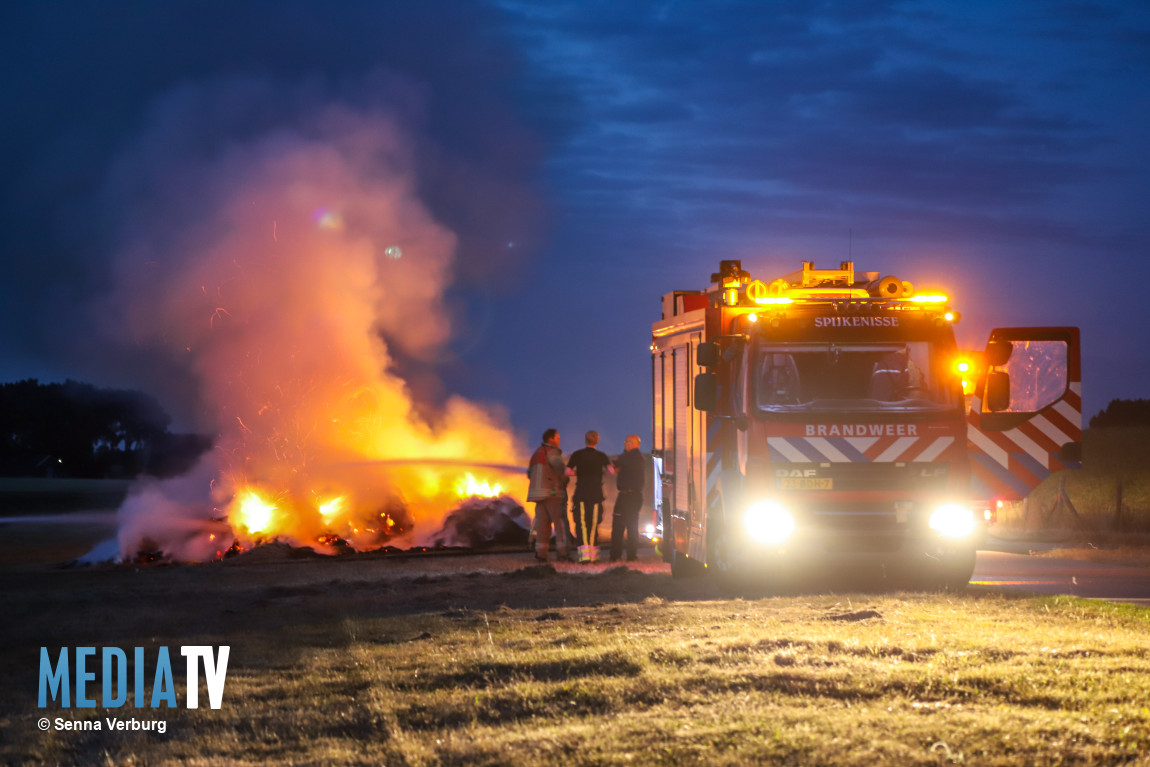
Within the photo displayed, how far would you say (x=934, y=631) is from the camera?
10.5 m

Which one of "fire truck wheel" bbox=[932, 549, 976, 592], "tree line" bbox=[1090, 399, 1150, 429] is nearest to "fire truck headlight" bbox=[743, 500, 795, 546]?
"fire truck wheel" bbox=[932, 549, 976, 592]

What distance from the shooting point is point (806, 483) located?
43.3ft

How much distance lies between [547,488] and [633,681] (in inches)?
430

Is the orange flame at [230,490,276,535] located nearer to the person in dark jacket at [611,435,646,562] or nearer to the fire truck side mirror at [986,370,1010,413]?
the person in dark jacket at [611,435,646,562]

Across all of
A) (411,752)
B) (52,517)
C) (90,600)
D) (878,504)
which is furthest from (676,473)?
(52,517)

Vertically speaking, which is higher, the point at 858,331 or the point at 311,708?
the point at 858,331

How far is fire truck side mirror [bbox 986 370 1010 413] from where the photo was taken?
44.2 feet

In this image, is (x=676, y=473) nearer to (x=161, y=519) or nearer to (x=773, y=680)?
(x=773, y=680)

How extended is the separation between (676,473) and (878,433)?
363cm

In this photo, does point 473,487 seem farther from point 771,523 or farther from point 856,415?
point 856,415

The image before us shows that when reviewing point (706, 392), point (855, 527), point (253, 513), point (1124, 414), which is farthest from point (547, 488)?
point (1124, 414)

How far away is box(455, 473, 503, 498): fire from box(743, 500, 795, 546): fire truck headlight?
15018 mm

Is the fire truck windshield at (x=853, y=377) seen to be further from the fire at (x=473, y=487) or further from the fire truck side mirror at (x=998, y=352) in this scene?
the fire at (x=473, y=487)

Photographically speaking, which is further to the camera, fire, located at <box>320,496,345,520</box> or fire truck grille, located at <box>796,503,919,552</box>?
fire, located at <box>320,496,345,520</box>
